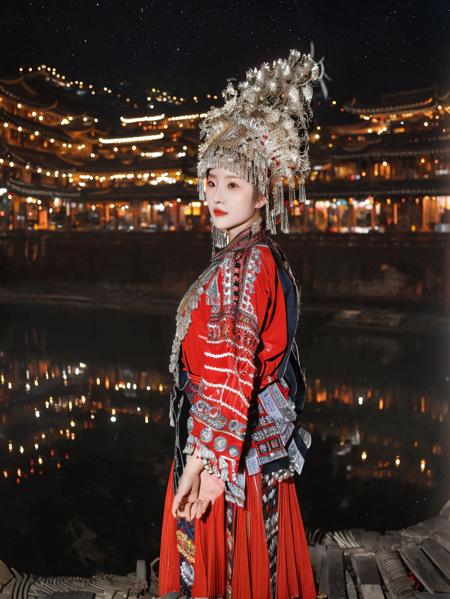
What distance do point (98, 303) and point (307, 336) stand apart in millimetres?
7825

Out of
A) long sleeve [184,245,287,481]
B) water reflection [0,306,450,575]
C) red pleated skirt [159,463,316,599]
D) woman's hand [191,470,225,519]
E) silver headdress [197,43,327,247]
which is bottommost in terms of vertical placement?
water reflection [0,306,450,575]

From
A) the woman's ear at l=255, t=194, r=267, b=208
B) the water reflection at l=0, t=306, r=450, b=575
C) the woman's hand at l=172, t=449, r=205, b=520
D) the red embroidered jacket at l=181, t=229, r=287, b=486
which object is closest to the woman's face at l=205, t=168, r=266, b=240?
the woman's ear at l=255, t=194, r=267, b=208

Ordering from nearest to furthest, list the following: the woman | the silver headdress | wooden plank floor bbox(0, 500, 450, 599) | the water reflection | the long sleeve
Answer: the long sleeve < the woman < the silver headdress < wooden plank floor bbox(0, 500, 450, 599) < the water reflection

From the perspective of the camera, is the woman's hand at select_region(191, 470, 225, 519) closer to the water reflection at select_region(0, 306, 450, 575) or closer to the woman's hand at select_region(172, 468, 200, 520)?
the woman's hand at select_region(172, 468, 200, 520)

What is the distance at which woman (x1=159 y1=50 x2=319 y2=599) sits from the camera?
6.08ft

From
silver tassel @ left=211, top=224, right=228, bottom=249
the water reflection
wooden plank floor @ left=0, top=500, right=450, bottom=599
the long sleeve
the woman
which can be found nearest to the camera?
the long sleeve

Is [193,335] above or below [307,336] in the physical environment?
above

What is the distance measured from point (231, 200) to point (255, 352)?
1.67 ft

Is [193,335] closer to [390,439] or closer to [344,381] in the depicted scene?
[390,439]

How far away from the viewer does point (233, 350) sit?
174 cm

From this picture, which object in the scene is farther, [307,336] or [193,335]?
[307,336]

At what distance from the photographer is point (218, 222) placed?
201cm

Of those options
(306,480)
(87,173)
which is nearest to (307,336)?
(306,480)

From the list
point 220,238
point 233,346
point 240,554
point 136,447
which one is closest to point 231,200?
point 220,238
